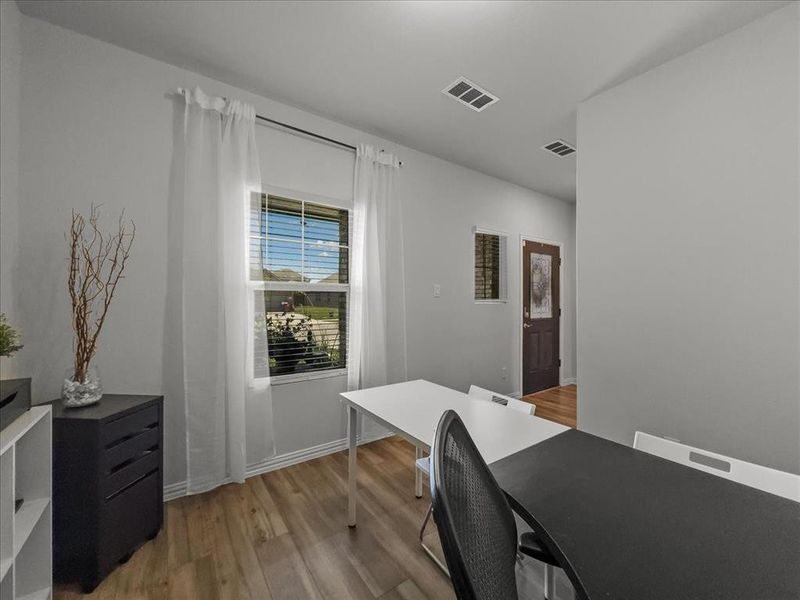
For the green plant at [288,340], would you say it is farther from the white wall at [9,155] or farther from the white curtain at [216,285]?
the white wall at [9,155]

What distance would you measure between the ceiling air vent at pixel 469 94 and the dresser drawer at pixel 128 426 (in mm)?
2765

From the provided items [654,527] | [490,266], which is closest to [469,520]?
[654,527]

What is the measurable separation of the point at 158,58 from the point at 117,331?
1752 mm

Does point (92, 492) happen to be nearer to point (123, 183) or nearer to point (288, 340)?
point (288, 340)

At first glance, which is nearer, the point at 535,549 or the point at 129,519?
the point at 535,549

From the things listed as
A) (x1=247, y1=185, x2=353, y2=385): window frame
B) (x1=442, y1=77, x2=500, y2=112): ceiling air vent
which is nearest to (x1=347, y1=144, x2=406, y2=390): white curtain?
(x1=247, y1=185, x2=353, y2=385): window frame

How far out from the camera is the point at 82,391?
1.64m

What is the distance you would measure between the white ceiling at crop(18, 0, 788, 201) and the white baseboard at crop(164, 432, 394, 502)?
2742 millimetres

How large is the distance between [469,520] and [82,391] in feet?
6.67

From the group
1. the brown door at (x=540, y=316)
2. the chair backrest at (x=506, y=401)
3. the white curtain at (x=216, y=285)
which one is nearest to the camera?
the chair backrest at (x=506, y=401)

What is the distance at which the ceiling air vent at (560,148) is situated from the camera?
3.24 meters

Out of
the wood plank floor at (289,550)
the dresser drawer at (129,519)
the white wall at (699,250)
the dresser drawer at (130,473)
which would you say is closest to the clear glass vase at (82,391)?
the dresser drawer at (130,473)

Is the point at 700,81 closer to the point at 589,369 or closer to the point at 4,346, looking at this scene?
the point at 589,369

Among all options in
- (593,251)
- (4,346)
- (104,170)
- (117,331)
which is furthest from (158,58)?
(593,251)
